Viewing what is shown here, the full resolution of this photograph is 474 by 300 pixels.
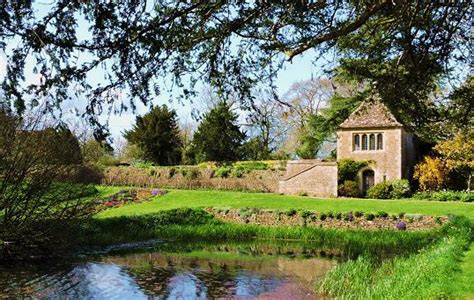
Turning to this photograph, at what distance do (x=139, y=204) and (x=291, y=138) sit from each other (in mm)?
18009

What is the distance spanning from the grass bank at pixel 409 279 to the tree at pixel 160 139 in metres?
29.9

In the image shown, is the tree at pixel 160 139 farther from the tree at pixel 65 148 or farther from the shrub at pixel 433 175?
the tree at pixel 65 148

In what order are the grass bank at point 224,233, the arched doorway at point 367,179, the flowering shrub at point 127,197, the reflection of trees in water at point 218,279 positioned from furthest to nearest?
1. the arched doorway at point 367,179
2. the flowering shrub at point 127,197
3. the grass bank at point 224,233
4. the reflection of trees in water at point 218,279

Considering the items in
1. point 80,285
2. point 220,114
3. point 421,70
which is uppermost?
point 421,70

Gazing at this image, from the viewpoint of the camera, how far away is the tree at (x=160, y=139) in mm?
40844

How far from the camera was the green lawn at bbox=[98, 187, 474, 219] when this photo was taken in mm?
21328

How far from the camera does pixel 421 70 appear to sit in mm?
8094

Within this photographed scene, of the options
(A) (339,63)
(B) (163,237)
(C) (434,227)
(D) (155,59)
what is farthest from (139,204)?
(D) (155,59)

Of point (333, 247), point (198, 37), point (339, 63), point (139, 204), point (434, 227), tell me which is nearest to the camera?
point (198, 37)

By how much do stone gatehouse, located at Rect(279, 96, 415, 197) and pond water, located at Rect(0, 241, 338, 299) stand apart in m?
13.0

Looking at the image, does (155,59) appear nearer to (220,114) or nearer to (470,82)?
(220,114)

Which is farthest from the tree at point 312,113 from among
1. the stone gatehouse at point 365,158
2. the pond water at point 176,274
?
the pond water at point 176,274

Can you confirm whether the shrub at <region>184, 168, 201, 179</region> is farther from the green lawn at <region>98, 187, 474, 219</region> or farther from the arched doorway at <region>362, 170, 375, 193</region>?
the arched doorway at <region>362, 170, 375, 193</region>

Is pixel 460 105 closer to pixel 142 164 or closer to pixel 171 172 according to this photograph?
pixel 171 172
